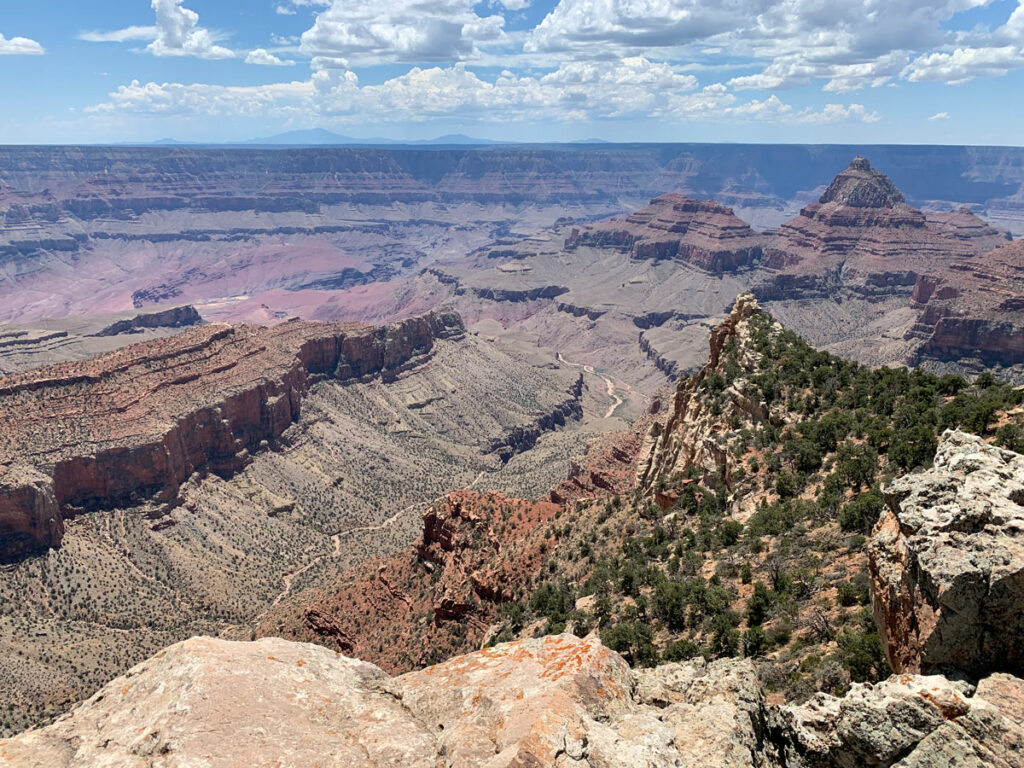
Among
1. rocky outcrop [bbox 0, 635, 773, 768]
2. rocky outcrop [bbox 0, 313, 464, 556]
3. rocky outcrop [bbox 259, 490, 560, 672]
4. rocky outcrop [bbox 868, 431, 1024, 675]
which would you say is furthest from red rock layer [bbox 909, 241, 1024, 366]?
rocky outcrop [bbox 0, 635, 773, 768]

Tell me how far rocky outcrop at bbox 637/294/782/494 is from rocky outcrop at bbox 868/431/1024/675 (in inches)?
908

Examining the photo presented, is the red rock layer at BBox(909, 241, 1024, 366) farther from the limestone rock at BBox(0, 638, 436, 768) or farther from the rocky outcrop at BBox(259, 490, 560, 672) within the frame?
the limestone rock at BBox(0, 638, 436, 768)

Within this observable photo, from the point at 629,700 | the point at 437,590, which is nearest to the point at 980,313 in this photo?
the point at 437,590

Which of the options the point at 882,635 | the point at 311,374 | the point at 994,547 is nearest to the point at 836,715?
the point at 882,635

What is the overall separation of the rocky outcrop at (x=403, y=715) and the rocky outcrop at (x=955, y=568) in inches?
148

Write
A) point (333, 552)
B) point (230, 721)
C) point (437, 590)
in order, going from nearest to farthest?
point (230, 721) → point (437, 590) → point (333, 552)

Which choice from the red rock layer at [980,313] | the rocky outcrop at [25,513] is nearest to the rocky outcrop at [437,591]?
the rocky outcrop at [25,513]

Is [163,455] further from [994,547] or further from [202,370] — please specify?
[994,547]

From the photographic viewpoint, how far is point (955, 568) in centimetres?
1416

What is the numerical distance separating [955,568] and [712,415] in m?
32.3

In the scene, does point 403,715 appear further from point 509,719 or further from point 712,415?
point 712,415

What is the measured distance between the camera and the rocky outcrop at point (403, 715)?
1404 centimetres

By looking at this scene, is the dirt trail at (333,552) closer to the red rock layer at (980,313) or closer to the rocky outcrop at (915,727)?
the rocky outcrop at (915,727)

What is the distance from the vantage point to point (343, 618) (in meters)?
50.7
